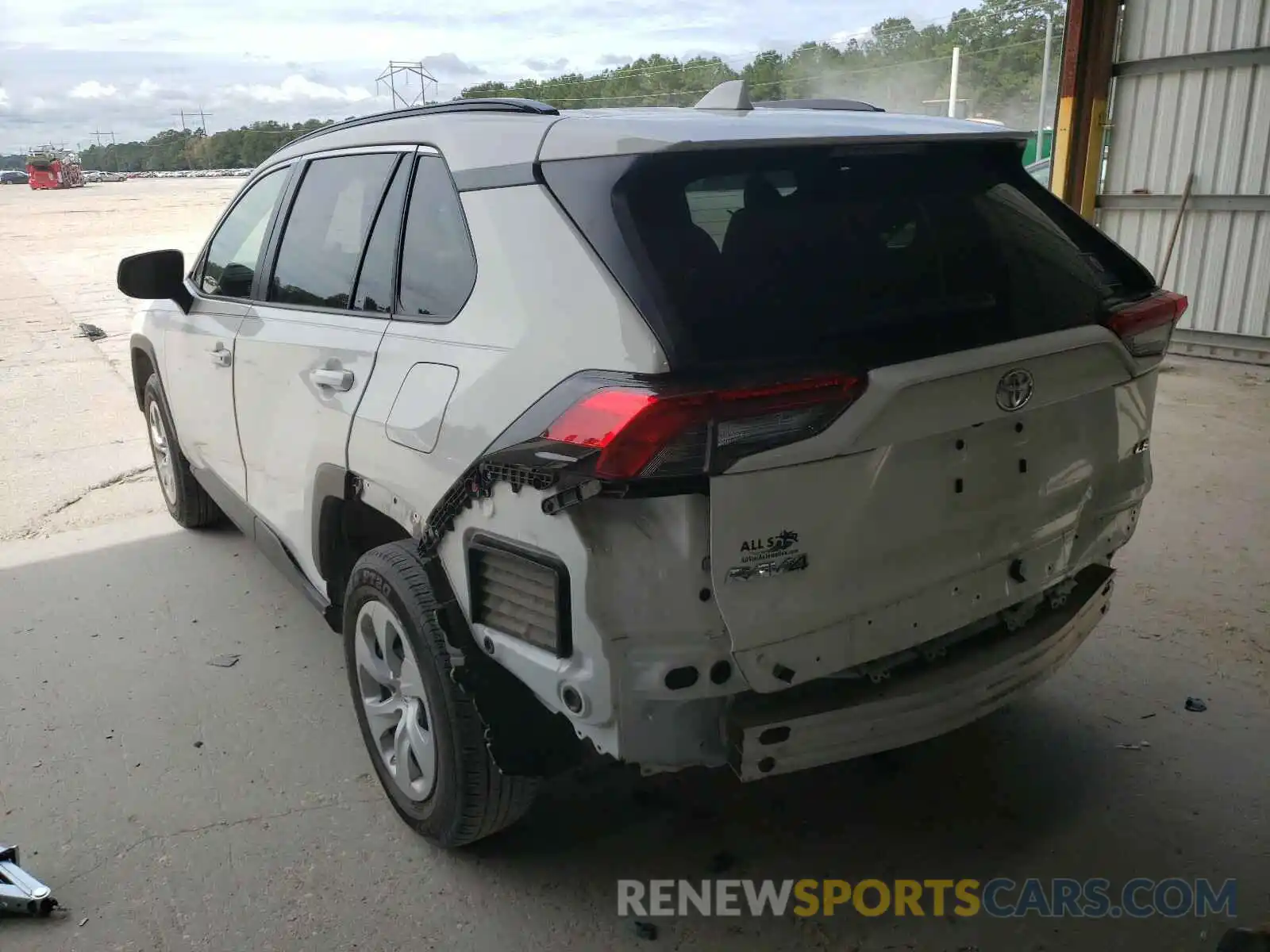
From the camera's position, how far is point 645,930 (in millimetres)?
2355

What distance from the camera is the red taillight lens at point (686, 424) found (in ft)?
5.89

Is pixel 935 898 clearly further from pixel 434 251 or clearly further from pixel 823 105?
pixel 823 105

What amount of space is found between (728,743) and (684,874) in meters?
0.72

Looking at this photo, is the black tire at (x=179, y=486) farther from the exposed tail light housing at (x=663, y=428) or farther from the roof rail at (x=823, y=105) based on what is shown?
the exposed tail light housing at (x=663, y=428)

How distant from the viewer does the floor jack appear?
2412mm

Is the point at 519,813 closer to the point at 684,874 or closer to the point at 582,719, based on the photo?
the point at 684,874

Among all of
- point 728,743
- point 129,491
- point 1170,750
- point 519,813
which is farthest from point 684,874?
point 129,491

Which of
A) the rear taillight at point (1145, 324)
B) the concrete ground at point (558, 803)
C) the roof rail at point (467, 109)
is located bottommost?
the concrete ground at point (558, 803)

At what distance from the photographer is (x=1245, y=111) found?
7.84m

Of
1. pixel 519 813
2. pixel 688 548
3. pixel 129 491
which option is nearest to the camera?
pixel 688 548

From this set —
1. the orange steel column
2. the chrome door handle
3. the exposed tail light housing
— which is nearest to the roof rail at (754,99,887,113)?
the exposed tail light housing

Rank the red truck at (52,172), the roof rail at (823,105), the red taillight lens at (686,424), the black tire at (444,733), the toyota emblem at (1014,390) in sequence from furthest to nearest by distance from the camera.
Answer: the red truck at (52,172) < the roof rail at (823,105) < the black tire at (444,733) < the toyota emblem at (1014,390) < the red taillight lens at (686,424)

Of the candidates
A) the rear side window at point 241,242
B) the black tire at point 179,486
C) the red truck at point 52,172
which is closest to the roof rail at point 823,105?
the rear side window at point 241,242

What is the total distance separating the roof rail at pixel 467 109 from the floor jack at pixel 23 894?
2219 mm
